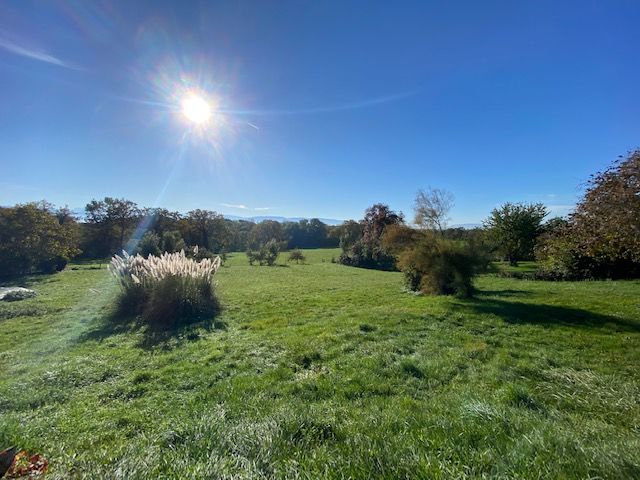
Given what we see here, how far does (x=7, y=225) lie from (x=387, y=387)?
28.8 meters

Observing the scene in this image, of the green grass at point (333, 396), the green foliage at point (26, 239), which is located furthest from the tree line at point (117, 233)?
the green grass at point (333, 396)

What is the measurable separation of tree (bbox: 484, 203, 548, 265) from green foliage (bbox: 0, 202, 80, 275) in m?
37.4

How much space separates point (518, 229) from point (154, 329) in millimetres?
31449

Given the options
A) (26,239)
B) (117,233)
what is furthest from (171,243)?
(117,233)

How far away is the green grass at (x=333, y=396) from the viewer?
215 cm

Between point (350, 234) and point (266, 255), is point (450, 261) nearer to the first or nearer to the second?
point (266, 255)

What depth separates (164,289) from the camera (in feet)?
30.0

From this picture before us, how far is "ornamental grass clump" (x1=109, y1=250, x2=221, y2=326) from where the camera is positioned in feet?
29.5

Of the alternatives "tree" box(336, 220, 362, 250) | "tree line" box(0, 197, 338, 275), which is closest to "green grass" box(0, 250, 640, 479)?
"tree line" box(0, 197, 338, 275)

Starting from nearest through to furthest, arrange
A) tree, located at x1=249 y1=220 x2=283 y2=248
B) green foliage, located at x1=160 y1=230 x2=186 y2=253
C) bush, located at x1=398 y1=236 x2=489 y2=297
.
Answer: bush, located at x1=398 y1=236 x2=489 y2=297 → green foliage, located at x1=160 y1=230 x2=186 y2=253 → tree, located at x1=249 y1=220 x2=283 y2=248

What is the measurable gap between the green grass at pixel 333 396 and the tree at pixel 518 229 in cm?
2276

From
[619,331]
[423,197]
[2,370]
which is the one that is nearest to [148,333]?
[2,370]

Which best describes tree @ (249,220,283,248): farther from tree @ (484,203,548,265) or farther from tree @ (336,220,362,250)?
tree @ (484,203,548,265)

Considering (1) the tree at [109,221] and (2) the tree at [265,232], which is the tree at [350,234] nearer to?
(2) the tree at [265,232]
